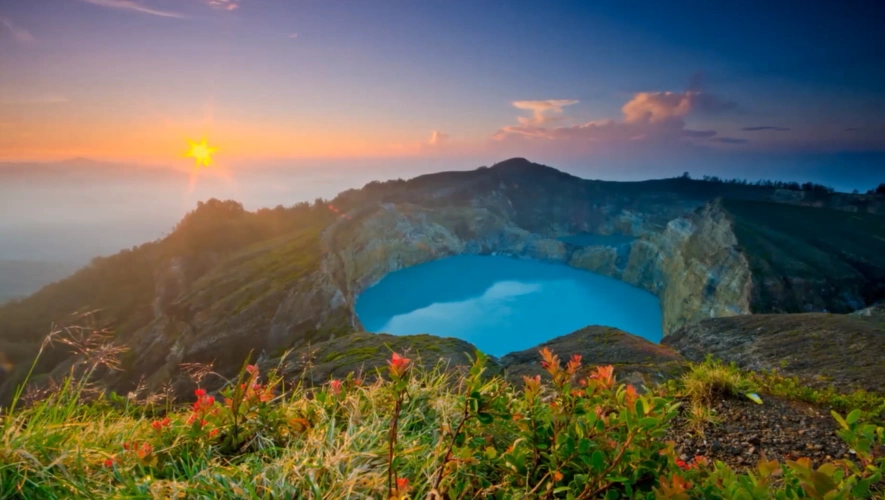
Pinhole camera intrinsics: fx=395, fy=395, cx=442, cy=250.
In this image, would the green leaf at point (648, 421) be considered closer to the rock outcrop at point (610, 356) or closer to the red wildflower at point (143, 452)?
the red wildflower at point (143, 452)

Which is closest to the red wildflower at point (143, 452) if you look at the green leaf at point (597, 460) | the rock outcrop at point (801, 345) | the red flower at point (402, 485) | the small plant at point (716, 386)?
the red flower at point (402, 485)

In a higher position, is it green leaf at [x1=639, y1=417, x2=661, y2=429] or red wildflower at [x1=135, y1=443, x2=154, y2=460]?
green leaf at [x1=639, y1=417, x2=661, y2=429]

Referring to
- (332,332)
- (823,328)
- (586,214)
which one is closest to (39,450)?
(823,328)

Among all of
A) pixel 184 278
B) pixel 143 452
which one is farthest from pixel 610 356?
pixel 184 278

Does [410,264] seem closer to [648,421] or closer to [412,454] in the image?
[412,454]

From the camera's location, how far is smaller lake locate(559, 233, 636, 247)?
59.8m

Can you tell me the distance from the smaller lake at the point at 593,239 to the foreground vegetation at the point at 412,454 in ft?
197

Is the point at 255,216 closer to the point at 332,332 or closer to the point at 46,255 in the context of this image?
the point at 332,332

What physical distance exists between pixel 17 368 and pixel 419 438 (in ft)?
126

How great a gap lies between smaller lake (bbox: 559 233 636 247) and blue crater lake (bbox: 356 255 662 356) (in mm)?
8133

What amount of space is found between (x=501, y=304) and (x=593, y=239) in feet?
93.3

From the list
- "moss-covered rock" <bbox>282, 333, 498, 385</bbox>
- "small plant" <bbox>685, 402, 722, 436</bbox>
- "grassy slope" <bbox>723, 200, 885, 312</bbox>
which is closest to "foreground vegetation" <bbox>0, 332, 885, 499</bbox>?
"small plant" <bbox>685, 402, 722, 436</bbox>

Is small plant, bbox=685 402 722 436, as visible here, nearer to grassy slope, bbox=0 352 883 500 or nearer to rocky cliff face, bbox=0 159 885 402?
grassy slope, bbox=0 352 883 500

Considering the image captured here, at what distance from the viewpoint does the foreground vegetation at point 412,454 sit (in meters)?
1.50
